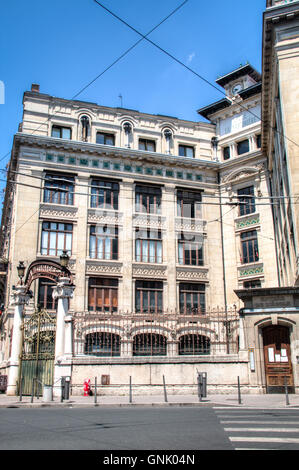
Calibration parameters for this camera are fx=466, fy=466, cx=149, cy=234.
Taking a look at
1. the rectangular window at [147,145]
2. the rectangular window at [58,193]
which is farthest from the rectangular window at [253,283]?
the rectangular window at [58,193]

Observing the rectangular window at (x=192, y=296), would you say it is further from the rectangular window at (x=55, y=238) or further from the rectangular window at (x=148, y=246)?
the rectangular window at (x=55, y=238)

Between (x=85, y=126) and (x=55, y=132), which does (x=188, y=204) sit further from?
(x=55, y=132)

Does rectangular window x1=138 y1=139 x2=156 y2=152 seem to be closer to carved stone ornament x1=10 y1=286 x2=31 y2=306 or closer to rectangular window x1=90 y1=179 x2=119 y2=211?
rectangular window x1=90 y1=179 x2=119 y2=211

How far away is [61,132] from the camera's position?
36156mm

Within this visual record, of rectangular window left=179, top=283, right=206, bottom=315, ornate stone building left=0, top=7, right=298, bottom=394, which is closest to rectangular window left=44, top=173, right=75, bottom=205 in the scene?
ornate stone building left=0, top=7, right=298, bottom=394

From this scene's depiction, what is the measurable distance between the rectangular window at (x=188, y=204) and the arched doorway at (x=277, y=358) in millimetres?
18882

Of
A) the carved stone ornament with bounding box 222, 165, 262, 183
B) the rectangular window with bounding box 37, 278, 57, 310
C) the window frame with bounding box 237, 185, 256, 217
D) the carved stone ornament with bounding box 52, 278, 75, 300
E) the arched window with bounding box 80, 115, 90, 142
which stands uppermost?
the arched window with bounding box 80, 115, 90, 142

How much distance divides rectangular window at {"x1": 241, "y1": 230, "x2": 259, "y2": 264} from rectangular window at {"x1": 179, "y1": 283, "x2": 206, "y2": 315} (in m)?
3.94

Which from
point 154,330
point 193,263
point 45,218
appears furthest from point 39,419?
point 193,263

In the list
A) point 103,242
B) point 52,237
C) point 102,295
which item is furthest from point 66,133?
point 102,295

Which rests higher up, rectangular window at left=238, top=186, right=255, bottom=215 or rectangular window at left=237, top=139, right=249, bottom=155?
rectangular window at left=237, top=139, right=249, bottom=155

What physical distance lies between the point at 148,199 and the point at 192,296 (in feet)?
27.1

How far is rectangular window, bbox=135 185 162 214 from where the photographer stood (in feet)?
119
